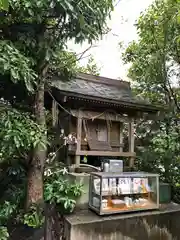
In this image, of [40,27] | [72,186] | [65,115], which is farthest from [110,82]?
[72,186]

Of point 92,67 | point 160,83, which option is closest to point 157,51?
point 160,83

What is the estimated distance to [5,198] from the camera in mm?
4555

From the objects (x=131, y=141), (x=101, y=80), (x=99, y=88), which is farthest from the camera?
(x=101, y=80)

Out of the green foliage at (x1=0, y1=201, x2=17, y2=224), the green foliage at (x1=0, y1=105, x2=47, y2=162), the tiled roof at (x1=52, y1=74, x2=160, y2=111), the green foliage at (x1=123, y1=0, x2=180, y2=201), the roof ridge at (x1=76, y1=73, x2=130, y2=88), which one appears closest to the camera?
the green foliage at (x1=0, y1=105, x2=47, y2=162)

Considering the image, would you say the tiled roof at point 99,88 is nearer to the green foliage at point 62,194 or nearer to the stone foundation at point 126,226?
the green foliage at point 62,194

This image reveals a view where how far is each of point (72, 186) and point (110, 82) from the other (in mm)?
3637

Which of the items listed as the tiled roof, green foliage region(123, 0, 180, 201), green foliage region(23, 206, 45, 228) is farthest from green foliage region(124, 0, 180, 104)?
green foliage region(23, 206, 45, 228)

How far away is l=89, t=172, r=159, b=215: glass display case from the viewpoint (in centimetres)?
401

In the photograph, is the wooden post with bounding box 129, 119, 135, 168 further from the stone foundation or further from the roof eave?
the stone foundation

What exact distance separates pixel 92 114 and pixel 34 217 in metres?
2.67

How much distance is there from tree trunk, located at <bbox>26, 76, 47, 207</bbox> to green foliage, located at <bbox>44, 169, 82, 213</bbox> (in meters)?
0.19

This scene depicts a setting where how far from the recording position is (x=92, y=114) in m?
5.08

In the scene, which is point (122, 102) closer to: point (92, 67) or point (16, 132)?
point (16, 132)

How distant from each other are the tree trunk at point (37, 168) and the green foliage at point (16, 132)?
0.39m
